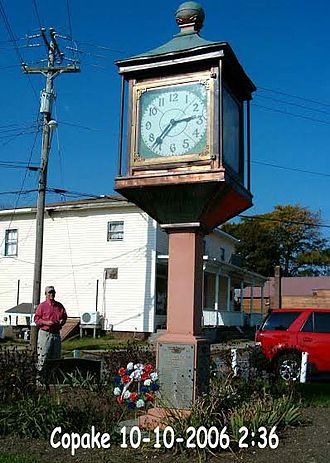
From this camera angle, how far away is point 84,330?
28.1m

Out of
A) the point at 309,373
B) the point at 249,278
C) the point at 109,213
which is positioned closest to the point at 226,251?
the point at 249,278

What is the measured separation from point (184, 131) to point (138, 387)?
2.84 metres

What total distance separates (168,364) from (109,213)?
22923 millimetres

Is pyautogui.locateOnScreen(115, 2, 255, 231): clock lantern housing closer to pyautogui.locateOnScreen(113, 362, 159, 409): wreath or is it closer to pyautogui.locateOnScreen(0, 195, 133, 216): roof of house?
pyautogui.locateOnScreen(113, 362, 159, 409): wreath

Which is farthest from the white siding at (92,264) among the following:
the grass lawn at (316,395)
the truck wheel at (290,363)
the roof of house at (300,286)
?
the roof of house at (300,286)

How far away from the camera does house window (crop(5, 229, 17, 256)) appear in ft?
104

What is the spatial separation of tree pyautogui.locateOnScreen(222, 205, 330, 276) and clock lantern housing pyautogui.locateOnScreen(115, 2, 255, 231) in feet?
208

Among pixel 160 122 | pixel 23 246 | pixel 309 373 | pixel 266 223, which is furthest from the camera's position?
pixel 266 223

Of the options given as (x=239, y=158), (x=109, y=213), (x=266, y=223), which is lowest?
(x=239, y=158)

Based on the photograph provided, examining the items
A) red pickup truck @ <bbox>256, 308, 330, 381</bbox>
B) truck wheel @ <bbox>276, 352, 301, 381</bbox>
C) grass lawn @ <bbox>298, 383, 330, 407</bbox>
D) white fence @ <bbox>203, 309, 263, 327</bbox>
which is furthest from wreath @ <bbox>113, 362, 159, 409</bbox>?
white fence @ <bbox>203, 309, 263, 327</bbox>

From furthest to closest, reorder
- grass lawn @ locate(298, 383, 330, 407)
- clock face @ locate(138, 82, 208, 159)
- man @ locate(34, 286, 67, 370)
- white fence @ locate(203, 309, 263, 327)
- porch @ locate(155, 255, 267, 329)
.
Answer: white fence @ locate(203, 309, 263, 327) < porch @ locate(155, 255, 267, 329) < man @ locate(34, 286, 67, 370) < grass lawn @ locate(298, 383, 330, 407) < clock face @ locate(138, 82, 208, 159)

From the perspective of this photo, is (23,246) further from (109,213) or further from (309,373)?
(309,373)

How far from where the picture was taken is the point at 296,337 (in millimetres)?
13953

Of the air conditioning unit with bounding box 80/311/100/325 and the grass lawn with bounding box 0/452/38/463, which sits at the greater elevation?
the air conditioning unit with bounding box 80/311/100/325
